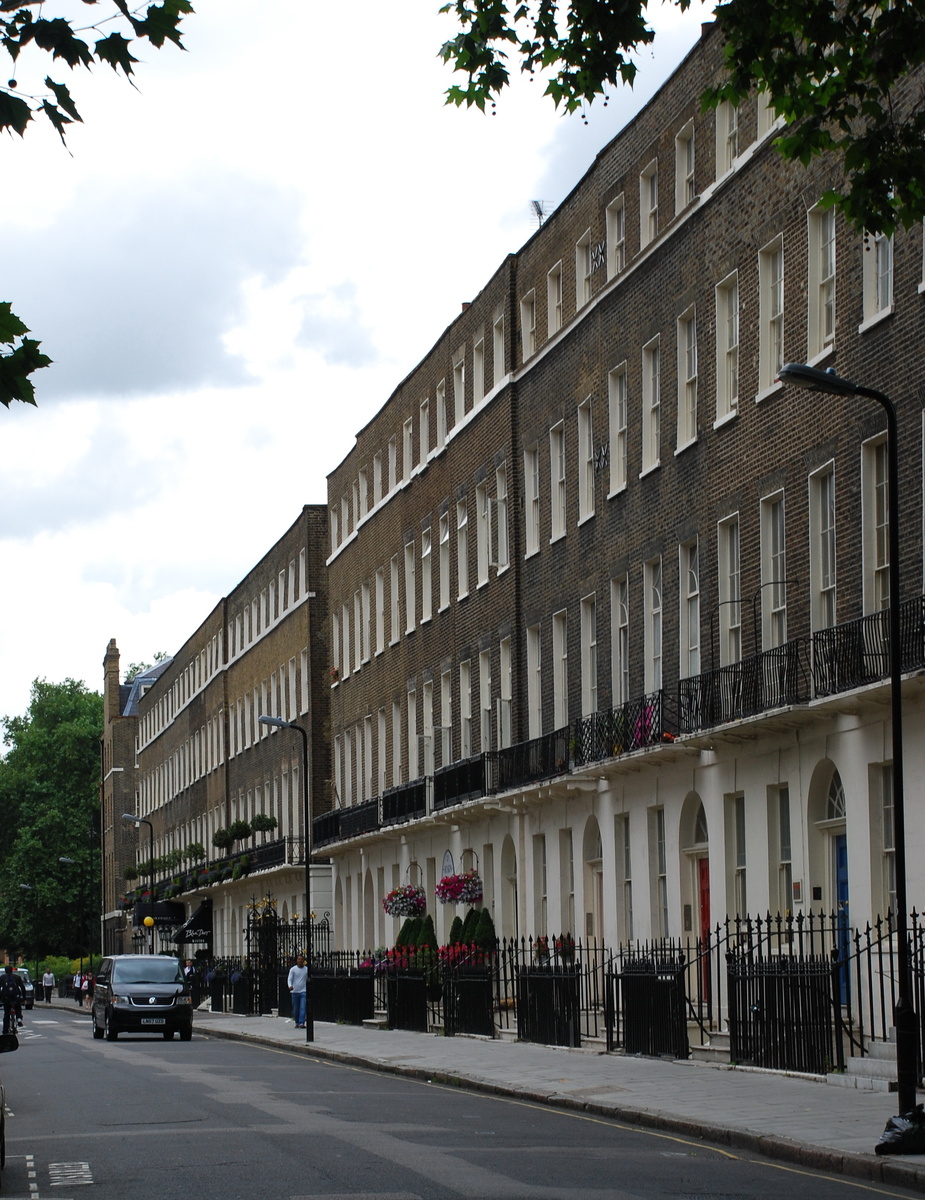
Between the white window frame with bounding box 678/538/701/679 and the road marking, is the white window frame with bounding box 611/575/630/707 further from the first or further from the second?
the road marking

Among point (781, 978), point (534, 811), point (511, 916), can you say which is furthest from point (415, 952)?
point (781, 978)

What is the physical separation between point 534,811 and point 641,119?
528 inches

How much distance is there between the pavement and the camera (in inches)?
626

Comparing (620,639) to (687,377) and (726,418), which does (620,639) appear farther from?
(726,418)

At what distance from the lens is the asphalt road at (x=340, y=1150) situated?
14.1m

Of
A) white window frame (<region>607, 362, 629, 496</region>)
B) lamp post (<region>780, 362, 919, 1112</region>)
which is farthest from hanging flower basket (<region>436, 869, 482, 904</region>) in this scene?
lamp post (<region>780, 362, 919, 1112</region>)

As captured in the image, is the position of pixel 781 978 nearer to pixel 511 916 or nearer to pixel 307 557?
pixel 511 916

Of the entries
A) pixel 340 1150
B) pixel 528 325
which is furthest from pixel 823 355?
pixel 528 325

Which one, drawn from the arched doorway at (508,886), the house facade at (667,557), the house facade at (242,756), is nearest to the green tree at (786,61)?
the house facade at (667,557)

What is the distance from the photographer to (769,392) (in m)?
29.2

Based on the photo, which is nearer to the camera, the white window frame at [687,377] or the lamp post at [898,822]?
the lamp post at [898,822]

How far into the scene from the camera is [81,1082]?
92.2 feet

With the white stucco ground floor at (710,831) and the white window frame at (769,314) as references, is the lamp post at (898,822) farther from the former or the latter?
the white window frame at (769,314)

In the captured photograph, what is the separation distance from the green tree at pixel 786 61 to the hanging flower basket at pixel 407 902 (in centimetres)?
3462
